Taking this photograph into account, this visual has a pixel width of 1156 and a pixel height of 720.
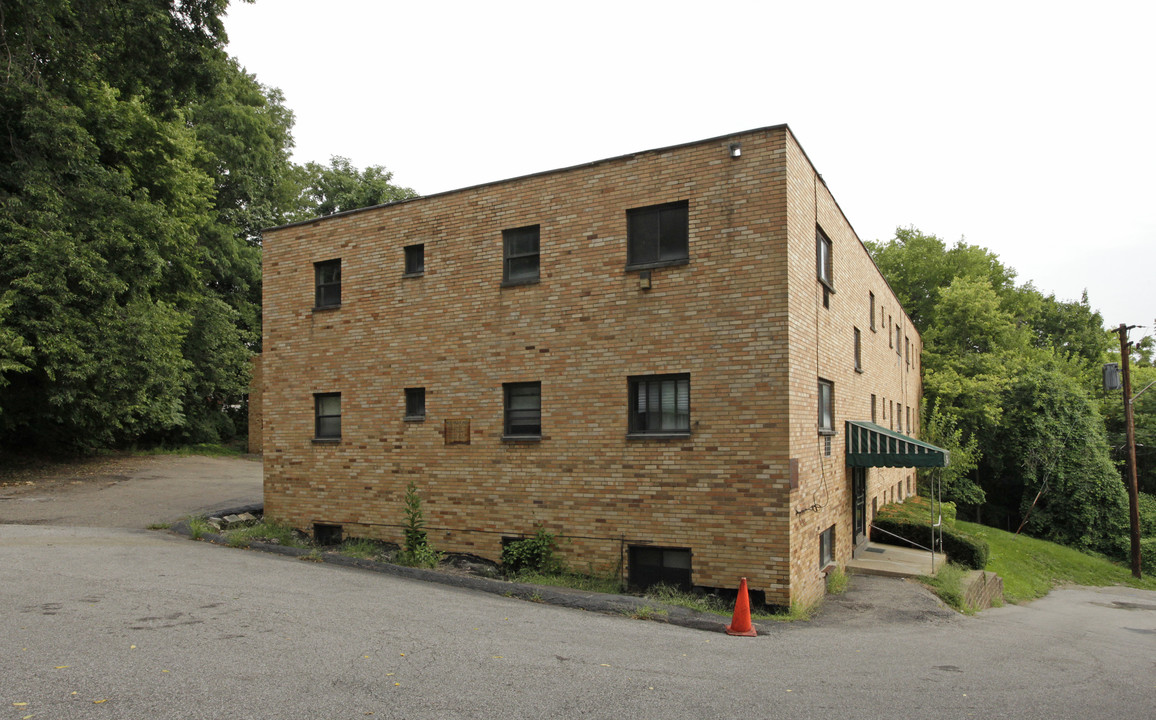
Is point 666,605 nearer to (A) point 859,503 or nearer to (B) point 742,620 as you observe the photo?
(B) point 742,620

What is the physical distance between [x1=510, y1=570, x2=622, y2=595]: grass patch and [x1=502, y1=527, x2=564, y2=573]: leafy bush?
Result: 0.09m

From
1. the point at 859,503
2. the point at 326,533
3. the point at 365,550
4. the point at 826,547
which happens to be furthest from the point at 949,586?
the point at 326,533

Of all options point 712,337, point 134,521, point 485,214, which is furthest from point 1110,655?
point 134,521

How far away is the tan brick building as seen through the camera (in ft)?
35.1

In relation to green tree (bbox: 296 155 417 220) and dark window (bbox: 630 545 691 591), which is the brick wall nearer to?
dark window (bbox: 630 545 691 591)

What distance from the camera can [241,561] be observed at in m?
11.9

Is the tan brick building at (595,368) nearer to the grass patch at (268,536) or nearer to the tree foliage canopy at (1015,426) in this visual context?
the grass patch at (268,536)

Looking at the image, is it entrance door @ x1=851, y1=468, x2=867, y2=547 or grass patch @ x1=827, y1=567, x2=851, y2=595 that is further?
entrance door @ x1=851, y1=468, x2=867, y2=547

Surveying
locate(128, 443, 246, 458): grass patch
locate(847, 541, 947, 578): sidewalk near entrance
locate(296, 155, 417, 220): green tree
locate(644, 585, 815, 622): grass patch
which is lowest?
locate(847, 541, 947, 578): sidewalk near entrance

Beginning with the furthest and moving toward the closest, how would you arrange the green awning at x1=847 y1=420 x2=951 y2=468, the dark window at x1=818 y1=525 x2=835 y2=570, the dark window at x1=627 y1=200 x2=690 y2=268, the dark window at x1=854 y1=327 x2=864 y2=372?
the dark window at x1=854 y1=327 x2=864 y2=372 → the green awning at x1=847 y1=420 x2=951 y2=468 → the dark window at x1=818 y1=525 x2=835 y2=570 → the dark window at x1=627 y1=200 x2=690 y2=268

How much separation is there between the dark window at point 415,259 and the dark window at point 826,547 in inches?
356

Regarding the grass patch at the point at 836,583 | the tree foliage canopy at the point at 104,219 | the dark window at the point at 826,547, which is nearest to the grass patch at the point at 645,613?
the dark window at the point at 826,547

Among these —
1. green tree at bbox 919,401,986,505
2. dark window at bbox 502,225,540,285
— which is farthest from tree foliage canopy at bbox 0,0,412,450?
green tree at bbox 919,401,986,505

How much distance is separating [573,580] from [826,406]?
227 inches
